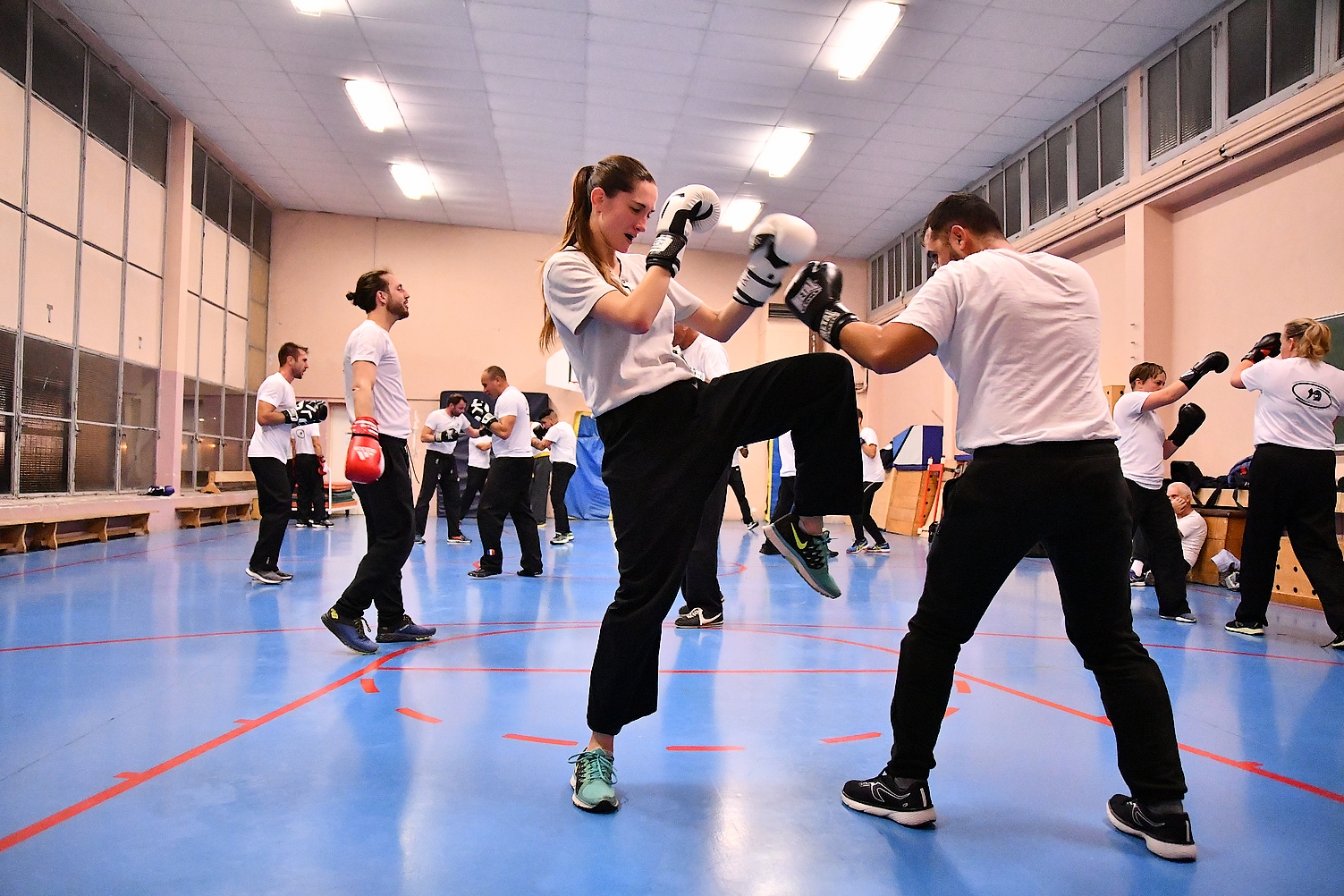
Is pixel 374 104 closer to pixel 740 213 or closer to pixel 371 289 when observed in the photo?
pixel 740 213

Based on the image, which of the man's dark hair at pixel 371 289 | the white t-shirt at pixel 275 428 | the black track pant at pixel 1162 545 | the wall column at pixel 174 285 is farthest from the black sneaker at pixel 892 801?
the wall column at pixel 174 285

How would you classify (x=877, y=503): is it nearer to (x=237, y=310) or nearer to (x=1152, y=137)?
(x=1152, y=137)

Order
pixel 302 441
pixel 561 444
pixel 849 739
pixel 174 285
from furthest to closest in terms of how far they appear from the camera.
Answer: pixel 174 285 < pixel 302 441 < pixel 561 444 < pixel 849 739

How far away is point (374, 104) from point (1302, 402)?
9815 millimetres

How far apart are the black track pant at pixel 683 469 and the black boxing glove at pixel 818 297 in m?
0.12

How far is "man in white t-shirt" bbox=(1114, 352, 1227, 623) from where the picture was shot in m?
4.80

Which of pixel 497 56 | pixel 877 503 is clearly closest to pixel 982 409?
pixel 497 56

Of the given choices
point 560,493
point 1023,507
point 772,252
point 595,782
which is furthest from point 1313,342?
point 560,493

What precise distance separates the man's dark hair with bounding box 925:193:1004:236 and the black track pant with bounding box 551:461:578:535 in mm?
7817

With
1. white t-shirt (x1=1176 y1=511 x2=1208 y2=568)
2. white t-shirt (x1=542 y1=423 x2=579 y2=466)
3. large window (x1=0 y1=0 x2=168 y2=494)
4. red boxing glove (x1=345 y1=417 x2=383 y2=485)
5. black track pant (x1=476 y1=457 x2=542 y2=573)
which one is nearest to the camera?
red boxing glove (x1=345 y1=417 x2=383 y2=485)

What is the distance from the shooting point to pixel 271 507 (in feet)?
18.7

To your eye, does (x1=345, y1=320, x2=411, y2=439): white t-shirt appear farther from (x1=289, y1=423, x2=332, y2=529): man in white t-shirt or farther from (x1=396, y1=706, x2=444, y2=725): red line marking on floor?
(x1=289, y1=423, x2=332, y2=529): man in white t-shirt

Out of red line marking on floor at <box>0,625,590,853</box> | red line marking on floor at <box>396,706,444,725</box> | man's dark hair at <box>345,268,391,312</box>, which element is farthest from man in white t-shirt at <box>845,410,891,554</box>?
red line marking on floor at <box>396,706,444,725</box>

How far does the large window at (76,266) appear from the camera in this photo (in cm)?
802
